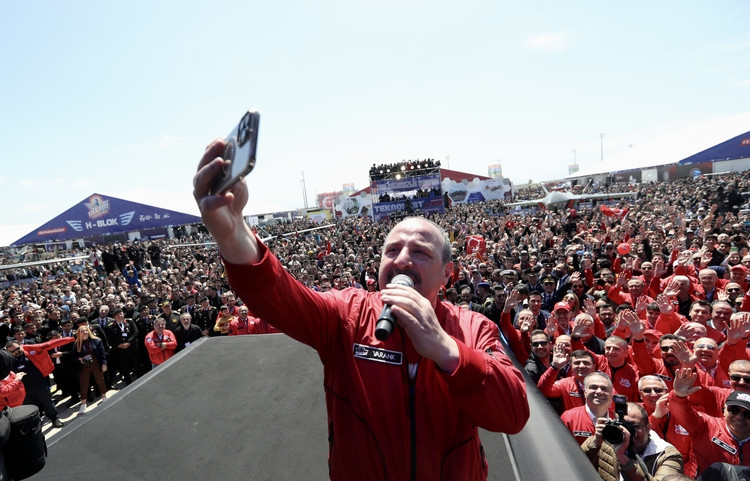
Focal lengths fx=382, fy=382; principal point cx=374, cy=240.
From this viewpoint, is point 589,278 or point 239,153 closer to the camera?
point 239,153

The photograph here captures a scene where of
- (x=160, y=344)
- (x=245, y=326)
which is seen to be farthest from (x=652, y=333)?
(x=160, y=344)

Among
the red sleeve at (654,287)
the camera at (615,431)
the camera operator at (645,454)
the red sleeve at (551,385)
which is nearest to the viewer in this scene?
the camera at (615,431)

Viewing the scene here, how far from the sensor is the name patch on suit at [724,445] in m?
2.75

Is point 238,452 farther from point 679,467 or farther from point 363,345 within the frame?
point 679,467

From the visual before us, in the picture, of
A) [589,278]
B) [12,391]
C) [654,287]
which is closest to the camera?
[12,391]

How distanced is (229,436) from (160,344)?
543 centimetres

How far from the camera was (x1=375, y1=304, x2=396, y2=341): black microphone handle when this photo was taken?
990mm

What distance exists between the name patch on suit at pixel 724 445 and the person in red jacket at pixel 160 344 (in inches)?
281

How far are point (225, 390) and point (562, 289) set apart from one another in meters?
6.57

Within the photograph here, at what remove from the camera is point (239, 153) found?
3.02 ft

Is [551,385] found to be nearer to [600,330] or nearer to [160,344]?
[600,330]

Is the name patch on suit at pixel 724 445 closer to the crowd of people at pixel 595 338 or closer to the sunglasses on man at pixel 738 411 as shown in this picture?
Result: the crowd of people at pixel 595 338

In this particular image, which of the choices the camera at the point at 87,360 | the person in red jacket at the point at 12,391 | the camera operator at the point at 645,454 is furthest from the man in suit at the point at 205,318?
the camera operator at the point at 645,454

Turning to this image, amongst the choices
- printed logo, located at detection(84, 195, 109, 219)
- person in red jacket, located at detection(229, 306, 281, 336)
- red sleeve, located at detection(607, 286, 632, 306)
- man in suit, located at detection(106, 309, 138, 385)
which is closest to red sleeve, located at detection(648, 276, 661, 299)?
red sleeve, located at detection(607, 286, 632, 306)
